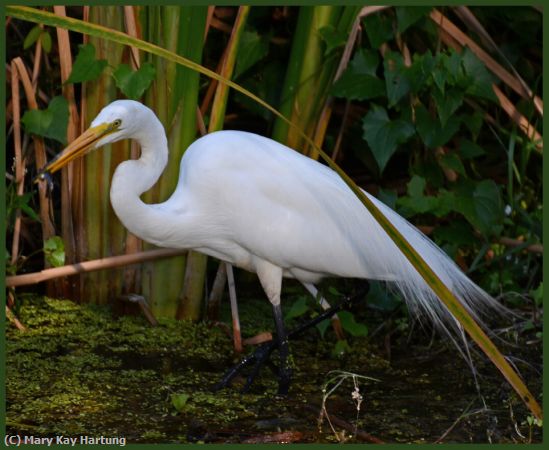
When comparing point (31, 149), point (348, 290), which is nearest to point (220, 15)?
point (31, 149)

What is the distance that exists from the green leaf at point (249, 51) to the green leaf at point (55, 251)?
3.41 feet

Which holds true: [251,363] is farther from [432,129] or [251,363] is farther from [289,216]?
[432,129]

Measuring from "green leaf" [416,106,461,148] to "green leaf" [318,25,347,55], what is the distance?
0.46m

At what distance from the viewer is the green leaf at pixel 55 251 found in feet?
13.0

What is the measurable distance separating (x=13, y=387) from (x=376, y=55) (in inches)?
80.0

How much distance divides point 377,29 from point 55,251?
1.66 metres

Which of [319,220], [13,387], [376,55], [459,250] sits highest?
[376,55]

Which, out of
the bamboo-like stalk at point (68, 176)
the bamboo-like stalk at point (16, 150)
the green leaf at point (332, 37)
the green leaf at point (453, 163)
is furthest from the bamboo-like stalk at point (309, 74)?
the bamboo-like stalk at point (16, 150)

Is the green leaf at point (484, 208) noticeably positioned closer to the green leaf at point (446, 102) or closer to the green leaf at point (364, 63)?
the green leaf at point (446, 102)

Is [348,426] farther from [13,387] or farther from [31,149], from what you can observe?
[31,149]

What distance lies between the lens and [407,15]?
400 centimetres

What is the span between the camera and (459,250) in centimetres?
425

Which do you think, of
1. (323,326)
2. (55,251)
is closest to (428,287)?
(323,326)

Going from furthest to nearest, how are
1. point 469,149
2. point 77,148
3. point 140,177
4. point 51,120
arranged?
1. point 469,149
2. point 51,120
3. point 140,177
4. point 77,148
